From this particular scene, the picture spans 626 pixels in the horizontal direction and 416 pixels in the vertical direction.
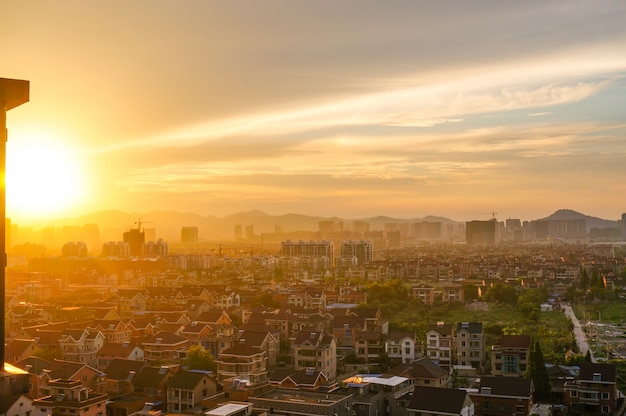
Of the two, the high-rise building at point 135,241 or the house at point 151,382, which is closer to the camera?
the house at point 151,382

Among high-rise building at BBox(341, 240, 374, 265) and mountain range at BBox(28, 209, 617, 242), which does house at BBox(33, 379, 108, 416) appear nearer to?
high-rise building at BBox(341, 240, 374, 265)

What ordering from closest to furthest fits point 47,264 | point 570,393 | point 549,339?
point 570,393 < point 549,339 < point 47,264

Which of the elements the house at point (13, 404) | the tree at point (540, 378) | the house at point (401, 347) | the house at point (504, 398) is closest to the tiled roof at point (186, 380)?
the house at point (504, 398)

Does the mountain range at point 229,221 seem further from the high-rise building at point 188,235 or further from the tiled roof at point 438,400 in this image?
the tiled roof at point 438,400

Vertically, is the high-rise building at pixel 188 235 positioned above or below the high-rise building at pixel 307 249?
above

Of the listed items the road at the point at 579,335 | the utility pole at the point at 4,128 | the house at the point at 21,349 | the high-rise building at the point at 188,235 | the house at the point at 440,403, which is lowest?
the road at the point at 579,335

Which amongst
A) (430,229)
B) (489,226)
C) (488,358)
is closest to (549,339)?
(488,358)

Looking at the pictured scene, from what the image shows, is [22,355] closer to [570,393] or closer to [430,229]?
[570,393]

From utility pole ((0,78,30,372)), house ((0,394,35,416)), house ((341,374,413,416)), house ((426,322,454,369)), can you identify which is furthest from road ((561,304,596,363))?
utility pole ((0,78,30,372))
